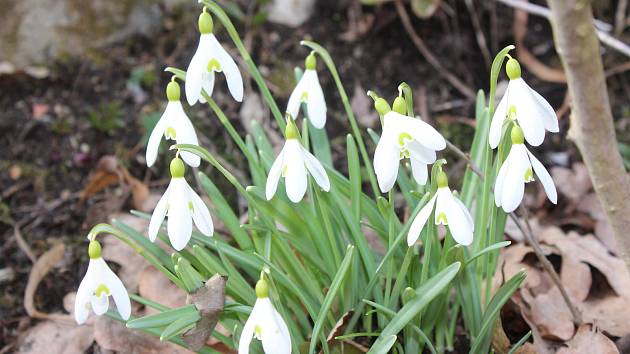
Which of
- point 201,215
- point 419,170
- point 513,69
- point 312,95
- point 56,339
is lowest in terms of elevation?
point 56,339

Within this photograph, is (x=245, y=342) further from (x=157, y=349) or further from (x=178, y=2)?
(x=178, y=2)

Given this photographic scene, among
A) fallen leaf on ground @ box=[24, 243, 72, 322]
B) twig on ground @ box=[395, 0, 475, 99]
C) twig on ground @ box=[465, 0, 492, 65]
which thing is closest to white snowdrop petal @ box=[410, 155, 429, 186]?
fallen leaf on ground @ box=[24, 243, 72, 322]

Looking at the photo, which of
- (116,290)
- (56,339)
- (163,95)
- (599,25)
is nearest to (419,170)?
(116,290)

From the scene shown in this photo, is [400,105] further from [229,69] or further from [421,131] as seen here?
[229,69]

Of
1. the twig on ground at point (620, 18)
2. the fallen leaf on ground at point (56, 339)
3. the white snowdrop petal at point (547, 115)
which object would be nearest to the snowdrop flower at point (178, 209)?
the white snowdrop petal at point (547, 115)

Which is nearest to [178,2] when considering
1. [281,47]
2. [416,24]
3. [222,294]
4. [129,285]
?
[281,47]

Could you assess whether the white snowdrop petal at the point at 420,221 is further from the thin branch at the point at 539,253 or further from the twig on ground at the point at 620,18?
the twig on ground at the point at 620,18

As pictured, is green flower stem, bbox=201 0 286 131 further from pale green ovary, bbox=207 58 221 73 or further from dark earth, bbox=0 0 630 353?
dark earth, bbox=0 0 630 353
